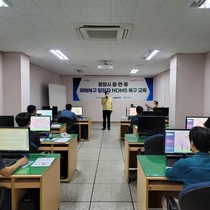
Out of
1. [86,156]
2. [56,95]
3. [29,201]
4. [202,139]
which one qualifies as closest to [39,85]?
[56,95]

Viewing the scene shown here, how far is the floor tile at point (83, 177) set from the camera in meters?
3.30

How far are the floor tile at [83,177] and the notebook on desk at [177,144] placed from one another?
5.28 ft

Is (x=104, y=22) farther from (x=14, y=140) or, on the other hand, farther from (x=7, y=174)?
(x=7, y=174)

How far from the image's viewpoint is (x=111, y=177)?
3.46 m

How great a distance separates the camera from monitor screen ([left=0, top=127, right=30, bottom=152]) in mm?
2234

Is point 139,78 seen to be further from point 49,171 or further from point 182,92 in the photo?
point 49,171

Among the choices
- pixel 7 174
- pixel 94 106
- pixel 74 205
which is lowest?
pixel 74 205

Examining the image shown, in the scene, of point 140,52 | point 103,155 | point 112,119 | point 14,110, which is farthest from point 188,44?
point 112,119

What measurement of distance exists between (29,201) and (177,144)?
181 cm

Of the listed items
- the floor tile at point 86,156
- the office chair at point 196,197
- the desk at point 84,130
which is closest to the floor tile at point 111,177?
the floor tile at point 86,156

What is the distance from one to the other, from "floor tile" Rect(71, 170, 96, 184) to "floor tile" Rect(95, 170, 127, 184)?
109 millimetres

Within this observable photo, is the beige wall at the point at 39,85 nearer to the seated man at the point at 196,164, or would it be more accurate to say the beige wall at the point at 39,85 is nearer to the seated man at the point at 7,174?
the seated man at the point at 7,174

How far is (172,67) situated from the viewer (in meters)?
5.52

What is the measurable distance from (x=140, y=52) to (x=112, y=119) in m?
5.97
